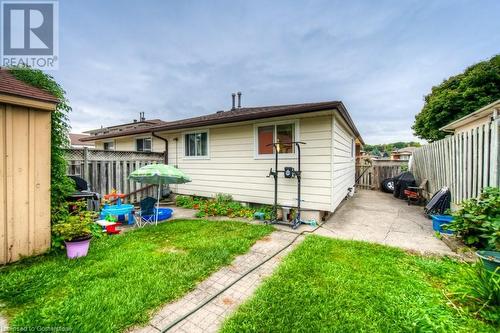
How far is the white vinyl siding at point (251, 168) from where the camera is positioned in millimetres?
5434

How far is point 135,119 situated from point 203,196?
67.2ft

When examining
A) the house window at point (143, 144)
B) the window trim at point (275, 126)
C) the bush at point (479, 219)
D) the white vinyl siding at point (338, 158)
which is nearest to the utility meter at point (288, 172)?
the window trim at point (275, 126)

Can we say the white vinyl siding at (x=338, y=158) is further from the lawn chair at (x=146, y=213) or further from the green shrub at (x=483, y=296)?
the lawn chair at (x=146, y=213)

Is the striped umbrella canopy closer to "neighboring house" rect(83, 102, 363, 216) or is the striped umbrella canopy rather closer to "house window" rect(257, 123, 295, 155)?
"neighboring house" rect(83, 102, 363, 216)

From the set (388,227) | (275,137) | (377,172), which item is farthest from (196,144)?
(377,172)

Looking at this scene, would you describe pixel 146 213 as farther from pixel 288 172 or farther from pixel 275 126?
pixel 275 126

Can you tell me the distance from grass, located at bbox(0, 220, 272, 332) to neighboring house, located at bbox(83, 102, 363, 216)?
2185 millimetres

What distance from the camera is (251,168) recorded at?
656 centimetres

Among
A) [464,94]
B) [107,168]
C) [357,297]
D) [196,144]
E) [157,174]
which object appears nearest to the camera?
[357,297]

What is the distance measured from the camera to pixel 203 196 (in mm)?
8000

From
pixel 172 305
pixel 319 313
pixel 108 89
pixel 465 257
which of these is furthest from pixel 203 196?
pixel 108 89

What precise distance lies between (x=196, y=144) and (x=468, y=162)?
26.3 ft

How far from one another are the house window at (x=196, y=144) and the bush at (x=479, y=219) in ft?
23.0

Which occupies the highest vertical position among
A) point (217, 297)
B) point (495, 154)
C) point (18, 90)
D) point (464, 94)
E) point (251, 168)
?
point (464, 94)
